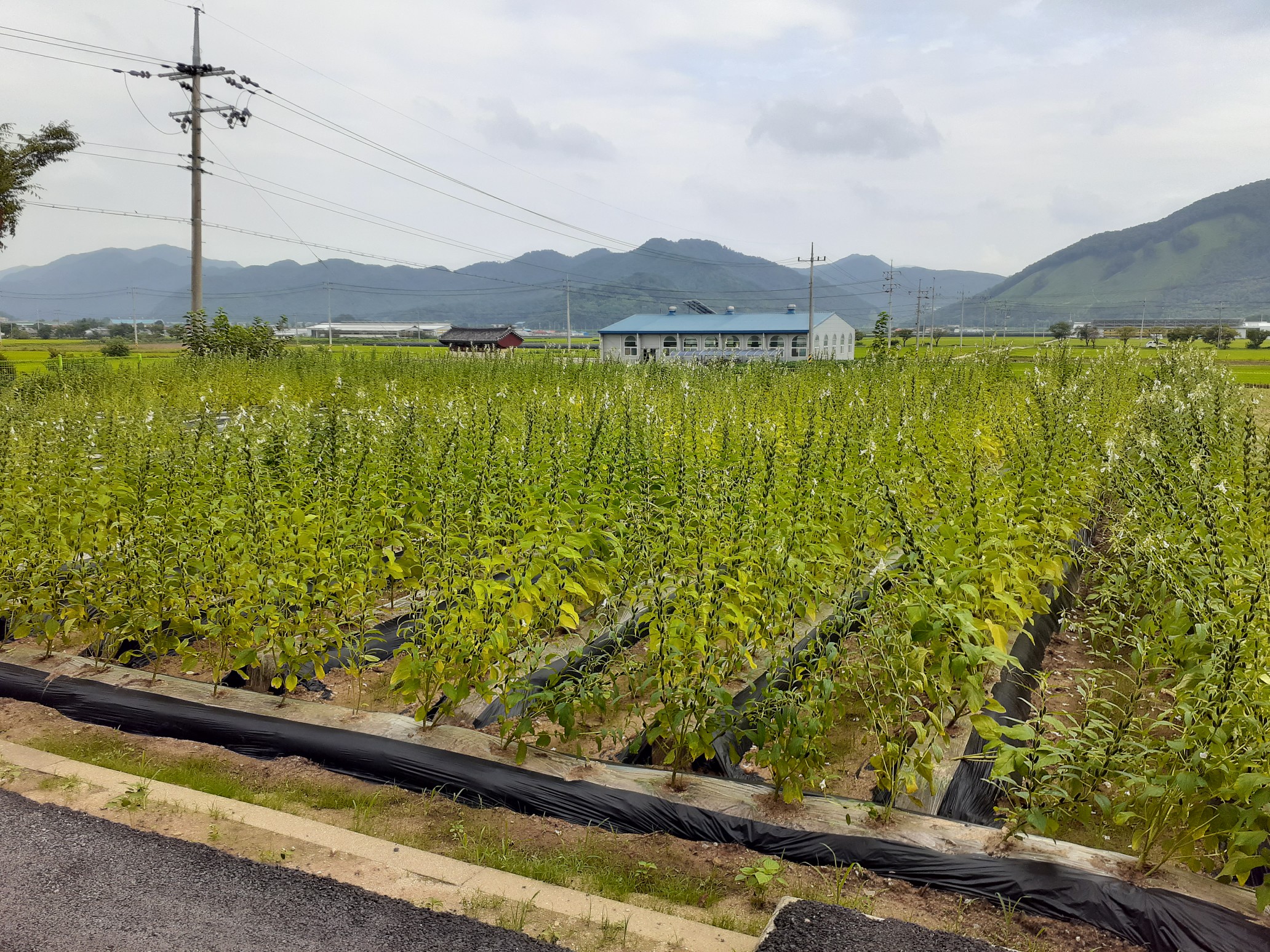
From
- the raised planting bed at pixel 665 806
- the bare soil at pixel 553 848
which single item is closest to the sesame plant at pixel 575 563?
the raised planting bed at pixel 665 806

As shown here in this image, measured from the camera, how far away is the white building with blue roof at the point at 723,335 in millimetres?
61688

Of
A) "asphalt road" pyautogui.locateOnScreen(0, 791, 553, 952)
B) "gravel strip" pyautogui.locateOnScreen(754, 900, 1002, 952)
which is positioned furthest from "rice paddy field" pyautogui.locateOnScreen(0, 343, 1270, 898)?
"asphalt road" pyautogui.locateOnScreen(0, 791, 553, 952)

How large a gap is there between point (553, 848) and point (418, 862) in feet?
1.91

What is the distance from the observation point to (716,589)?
436cm

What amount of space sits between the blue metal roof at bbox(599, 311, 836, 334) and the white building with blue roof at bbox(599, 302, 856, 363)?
50 millimetres

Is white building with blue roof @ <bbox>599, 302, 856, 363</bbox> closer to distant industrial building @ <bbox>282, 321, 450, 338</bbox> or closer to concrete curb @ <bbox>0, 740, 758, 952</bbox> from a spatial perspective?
concrete curb @ <bbox>0, 740, 758, 952</bbox>

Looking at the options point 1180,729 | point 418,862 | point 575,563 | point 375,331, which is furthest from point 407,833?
point 375,331

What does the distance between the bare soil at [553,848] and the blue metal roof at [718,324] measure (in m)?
60.0

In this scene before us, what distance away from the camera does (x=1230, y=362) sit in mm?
42500

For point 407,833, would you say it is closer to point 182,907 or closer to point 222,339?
point 182,907

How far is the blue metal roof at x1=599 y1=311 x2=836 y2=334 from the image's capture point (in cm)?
6197

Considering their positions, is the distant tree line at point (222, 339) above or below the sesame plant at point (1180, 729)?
above

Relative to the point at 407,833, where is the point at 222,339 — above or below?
above

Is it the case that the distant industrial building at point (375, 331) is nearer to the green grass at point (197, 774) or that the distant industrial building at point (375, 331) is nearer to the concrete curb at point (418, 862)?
the green grass at point (197, 774)
